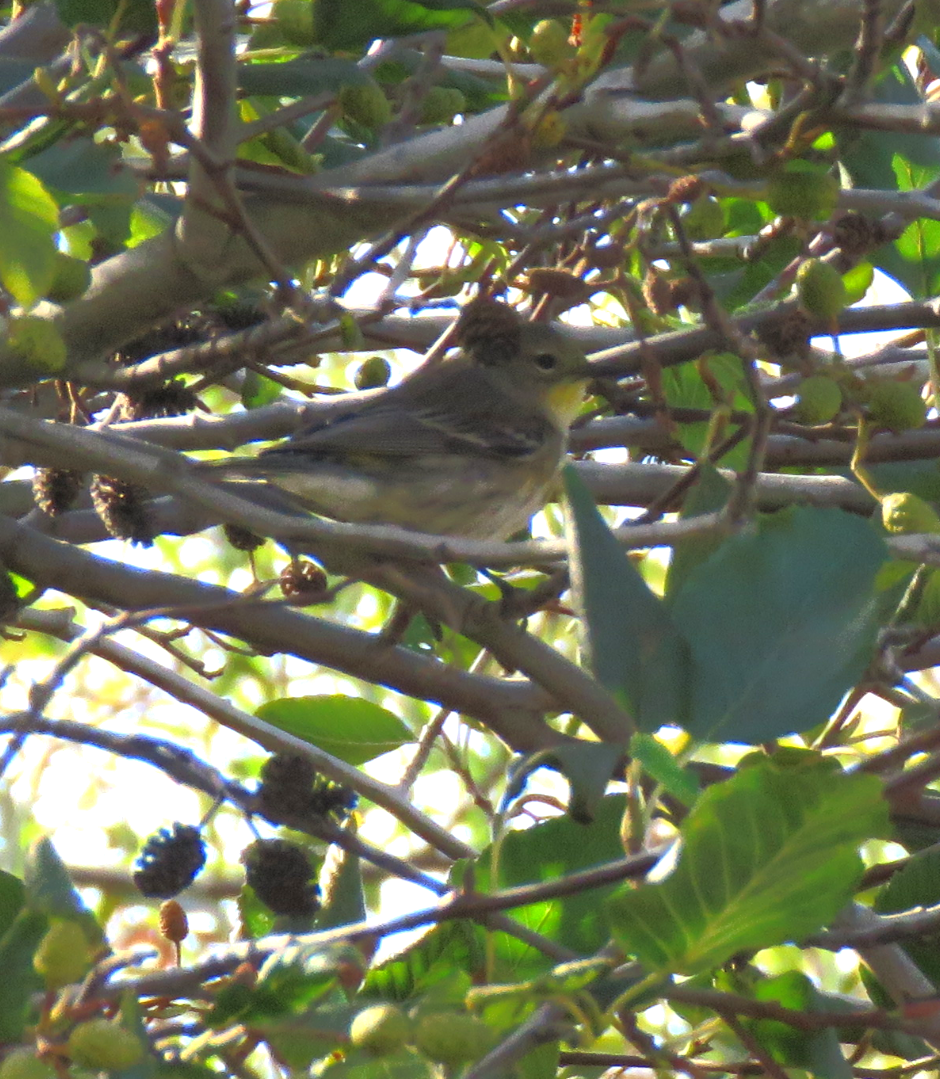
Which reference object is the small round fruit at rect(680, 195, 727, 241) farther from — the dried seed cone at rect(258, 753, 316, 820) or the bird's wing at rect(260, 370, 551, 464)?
the bird's wing at rect(260, 370, 551, 464)

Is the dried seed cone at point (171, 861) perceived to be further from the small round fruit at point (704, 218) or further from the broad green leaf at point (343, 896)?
the small round fruit at point (704, 218)

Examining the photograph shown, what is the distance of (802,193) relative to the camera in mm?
2303

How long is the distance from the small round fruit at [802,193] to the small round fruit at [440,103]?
101 cm

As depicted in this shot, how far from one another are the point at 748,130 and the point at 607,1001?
1463 mm

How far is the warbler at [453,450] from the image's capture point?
14.9ft

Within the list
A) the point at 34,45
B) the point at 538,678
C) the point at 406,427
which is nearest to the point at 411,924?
the point at 538,678

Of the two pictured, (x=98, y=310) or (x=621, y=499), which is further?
(x=621, y=499)

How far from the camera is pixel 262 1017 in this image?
1.81 m

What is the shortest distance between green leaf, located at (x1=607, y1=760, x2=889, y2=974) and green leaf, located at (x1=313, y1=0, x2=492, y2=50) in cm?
171

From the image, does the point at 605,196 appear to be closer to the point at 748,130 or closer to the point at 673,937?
the point at 748,130

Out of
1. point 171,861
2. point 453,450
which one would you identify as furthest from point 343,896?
point 453,450

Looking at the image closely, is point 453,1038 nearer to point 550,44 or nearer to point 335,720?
point 550,44

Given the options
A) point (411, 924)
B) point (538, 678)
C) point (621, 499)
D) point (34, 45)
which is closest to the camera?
point (411, 924)

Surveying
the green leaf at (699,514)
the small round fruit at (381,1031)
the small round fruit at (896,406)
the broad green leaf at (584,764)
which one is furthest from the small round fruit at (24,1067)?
the small round fruit at (896,406)
